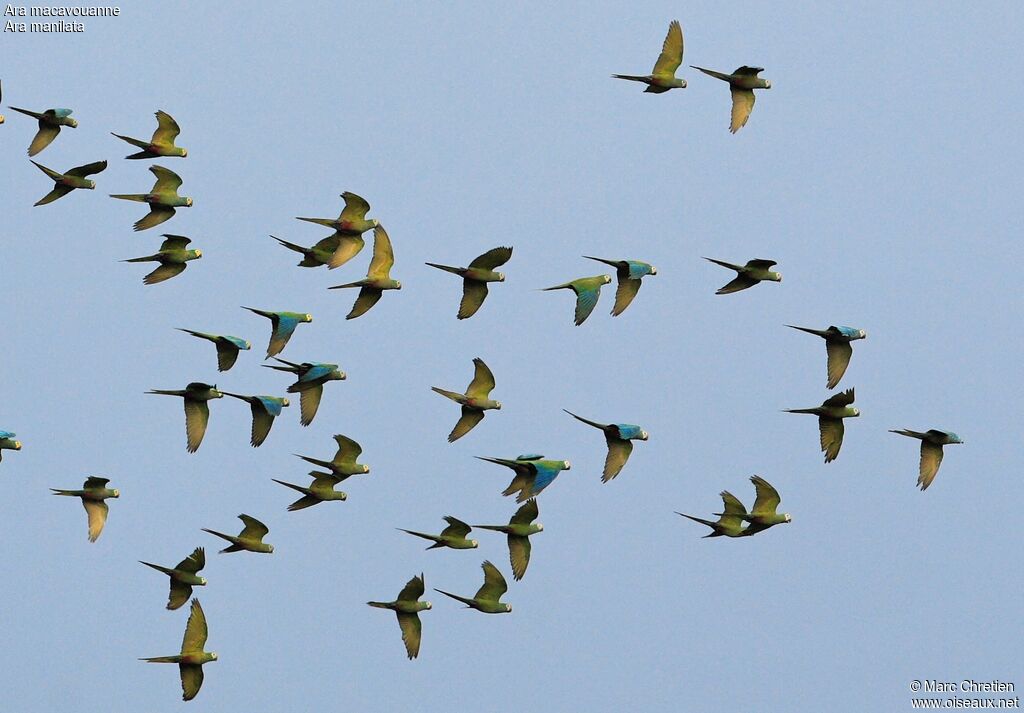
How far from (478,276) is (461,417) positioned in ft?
11.1

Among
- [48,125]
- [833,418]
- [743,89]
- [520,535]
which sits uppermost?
[743,89]

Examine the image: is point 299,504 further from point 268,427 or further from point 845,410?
point 845,410

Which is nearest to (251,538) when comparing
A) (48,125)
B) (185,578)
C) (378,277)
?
(185,578)

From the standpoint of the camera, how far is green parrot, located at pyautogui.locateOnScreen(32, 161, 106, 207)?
182 feet

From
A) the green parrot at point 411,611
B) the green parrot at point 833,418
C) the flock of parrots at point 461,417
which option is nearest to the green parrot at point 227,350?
the flock of parrots at point 461,417

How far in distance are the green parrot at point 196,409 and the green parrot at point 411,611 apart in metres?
6.02

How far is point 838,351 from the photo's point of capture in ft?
177

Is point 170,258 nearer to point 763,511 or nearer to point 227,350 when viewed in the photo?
point 227,350

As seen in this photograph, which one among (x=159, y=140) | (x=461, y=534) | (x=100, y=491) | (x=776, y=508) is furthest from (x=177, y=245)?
(x=776, y=508)

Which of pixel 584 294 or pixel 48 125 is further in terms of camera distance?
pixel 48 125

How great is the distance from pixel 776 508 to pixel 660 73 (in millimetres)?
10735

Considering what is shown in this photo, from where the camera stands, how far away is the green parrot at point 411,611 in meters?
54.2

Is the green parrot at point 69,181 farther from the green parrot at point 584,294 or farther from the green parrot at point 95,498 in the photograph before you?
the green parrot at point 584,294

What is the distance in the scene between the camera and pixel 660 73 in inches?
2146
